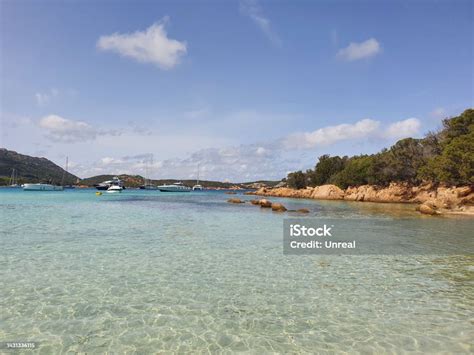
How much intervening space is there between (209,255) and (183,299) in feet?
20.1

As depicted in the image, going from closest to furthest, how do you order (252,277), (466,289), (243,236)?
(466,289) → (252,277) → (243,236)

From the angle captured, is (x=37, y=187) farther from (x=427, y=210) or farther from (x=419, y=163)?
(x=427, y=210)

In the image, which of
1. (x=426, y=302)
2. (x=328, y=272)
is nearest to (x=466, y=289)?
(x=426, y=302)

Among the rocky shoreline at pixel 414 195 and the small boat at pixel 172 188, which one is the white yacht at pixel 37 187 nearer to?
the small boat at pixel 172 188

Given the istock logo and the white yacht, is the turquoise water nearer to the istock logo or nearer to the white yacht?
the istock logo

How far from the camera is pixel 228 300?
9734 millimetres

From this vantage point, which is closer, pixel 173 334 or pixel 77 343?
pixel 77 343

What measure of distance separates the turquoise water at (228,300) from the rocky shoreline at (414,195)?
111 feet

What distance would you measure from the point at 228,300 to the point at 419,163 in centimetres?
7705

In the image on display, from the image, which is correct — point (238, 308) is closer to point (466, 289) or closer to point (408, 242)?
point (466, 289)

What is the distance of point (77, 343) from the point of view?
698cm

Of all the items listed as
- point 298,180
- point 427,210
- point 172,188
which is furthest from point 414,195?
point 172,188

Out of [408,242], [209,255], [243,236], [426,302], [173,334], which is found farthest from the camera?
[243,236]

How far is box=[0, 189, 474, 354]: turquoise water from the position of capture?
7.24 metres
